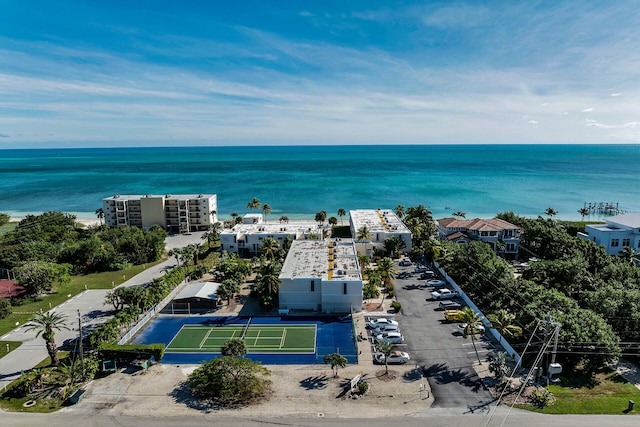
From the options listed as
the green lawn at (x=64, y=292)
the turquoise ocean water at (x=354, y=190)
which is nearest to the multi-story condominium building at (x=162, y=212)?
the turquoise ocean water at (x=354, y=190)

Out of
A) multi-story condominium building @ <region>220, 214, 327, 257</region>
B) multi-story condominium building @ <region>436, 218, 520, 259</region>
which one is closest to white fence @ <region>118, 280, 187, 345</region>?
multi-story condominium building @ <region>220, 214, 327, 257</region>

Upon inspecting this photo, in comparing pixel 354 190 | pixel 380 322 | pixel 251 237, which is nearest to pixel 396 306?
pixel 380 322

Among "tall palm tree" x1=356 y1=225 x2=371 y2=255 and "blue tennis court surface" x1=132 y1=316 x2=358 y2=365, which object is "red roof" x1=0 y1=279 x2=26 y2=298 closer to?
"blue tennis court surface" x1=132 y1=316 x2=358 y2=365

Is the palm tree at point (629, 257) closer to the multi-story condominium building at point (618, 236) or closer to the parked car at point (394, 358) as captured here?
the multi-story condominium building at point (618, 236)

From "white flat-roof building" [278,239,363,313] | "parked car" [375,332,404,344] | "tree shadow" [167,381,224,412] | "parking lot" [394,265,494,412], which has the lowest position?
"tree shadow" [167,381,224,412]

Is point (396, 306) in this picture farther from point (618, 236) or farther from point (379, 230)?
point (618, 236)

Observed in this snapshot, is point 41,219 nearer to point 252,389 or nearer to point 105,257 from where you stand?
point 105,257
